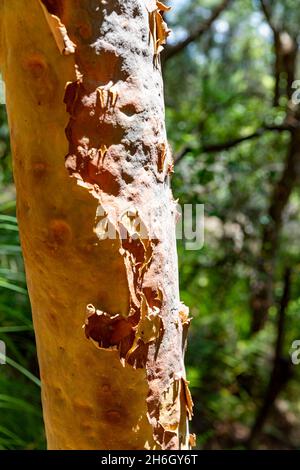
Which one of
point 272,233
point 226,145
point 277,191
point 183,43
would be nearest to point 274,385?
point 272,233

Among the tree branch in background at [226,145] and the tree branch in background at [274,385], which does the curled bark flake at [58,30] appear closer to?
the tree branch in background at [226,145]

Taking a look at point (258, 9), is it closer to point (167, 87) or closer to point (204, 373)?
point (167, 87)

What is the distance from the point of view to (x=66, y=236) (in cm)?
74

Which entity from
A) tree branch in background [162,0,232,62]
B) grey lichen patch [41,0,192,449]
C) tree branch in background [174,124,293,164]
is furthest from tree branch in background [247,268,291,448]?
grey lichen patch [41,0,192,449]

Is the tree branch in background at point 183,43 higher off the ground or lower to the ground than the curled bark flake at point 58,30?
higher

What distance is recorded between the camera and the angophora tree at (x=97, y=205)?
0.72 m

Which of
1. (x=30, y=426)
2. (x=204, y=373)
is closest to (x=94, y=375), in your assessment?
(x=30, y=426)

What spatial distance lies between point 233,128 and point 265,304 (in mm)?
959

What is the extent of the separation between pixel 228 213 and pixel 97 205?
2.16m

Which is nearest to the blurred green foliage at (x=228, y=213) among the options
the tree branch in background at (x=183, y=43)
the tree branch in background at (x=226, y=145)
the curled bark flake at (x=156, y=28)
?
the tree branch in background at (x=226, y=145)

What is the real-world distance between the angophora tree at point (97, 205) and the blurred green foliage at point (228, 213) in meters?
1.56

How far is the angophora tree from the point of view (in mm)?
718

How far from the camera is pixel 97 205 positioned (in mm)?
729

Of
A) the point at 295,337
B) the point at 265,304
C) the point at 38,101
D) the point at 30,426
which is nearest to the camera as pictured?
the point at 38,101
